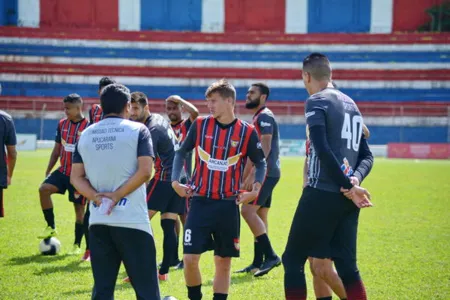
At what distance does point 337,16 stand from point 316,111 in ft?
153

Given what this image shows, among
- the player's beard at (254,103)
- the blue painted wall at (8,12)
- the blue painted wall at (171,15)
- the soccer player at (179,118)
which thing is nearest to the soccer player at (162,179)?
the soccer player at (179,118)

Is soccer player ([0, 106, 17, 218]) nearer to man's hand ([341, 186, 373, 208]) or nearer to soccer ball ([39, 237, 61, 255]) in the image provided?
soccer ball ([39, 237, 61, 255])

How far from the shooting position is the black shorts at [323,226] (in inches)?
211

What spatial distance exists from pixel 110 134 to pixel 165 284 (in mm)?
3296

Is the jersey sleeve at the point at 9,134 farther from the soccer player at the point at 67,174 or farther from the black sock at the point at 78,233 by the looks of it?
the black sock at the point at 78,233

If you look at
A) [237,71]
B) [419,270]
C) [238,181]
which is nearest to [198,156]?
[238,181]

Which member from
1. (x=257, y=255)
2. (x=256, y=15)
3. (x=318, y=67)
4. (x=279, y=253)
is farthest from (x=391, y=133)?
(x=318, y=67)

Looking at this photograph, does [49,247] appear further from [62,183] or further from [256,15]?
[256,15]

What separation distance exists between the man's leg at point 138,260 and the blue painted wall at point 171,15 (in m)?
46.4

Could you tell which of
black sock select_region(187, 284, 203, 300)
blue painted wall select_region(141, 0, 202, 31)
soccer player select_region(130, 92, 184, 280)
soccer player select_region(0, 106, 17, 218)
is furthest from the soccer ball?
blue painted wall select_region(141, 0, 202, 31)

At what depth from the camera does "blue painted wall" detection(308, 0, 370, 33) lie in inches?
1969

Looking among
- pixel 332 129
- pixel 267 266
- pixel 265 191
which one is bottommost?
pixel 267 266

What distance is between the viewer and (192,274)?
6.21 metres

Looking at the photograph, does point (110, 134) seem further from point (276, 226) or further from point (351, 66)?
point (351, 66)
